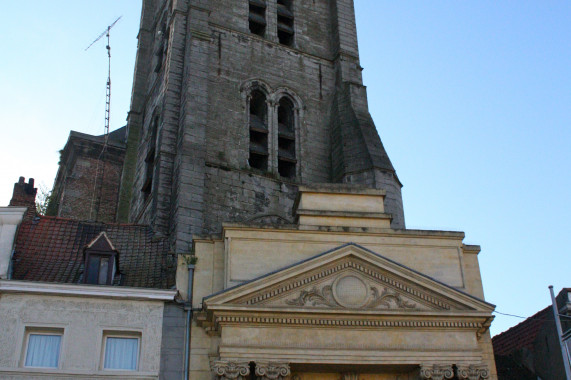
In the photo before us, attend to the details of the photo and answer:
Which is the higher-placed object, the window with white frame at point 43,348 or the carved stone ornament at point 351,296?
the carved stone ornament at point 351,296

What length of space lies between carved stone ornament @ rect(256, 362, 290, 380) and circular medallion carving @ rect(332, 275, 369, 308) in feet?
6.82

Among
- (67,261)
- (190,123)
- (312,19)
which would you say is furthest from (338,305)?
(312,19)

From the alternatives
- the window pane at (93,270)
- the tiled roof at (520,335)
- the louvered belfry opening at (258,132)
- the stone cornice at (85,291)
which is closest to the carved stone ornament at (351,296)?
the stone cornice at (85,291)

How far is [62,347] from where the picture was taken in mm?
15844

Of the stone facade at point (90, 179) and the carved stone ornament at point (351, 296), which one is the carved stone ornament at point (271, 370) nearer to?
the carved stone ornament at point (351, 296)

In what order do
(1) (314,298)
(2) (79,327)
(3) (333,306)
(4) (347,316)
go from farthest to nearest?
1. (1) (314,298)
2. (3) (333,306)
3. (4) (347,316)
4. (2) (79,327)

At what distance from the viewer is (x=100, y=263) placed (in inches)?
704

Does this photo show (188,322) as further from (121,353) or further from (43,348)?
(43,348)

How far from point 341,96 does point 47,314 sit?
16354 millimetres

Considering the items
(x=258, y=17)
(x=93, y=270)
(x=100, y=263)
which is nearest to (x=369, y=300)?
(x=100, y=263)

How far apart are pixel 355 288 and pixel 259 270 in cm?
234

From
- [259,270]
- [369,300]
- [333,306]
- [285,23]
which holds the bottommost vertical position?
[333,306]

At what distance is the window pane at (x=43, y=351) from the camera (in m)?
15.7

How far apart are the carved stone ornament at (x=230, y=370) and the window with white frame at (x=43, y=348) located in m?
3.47
